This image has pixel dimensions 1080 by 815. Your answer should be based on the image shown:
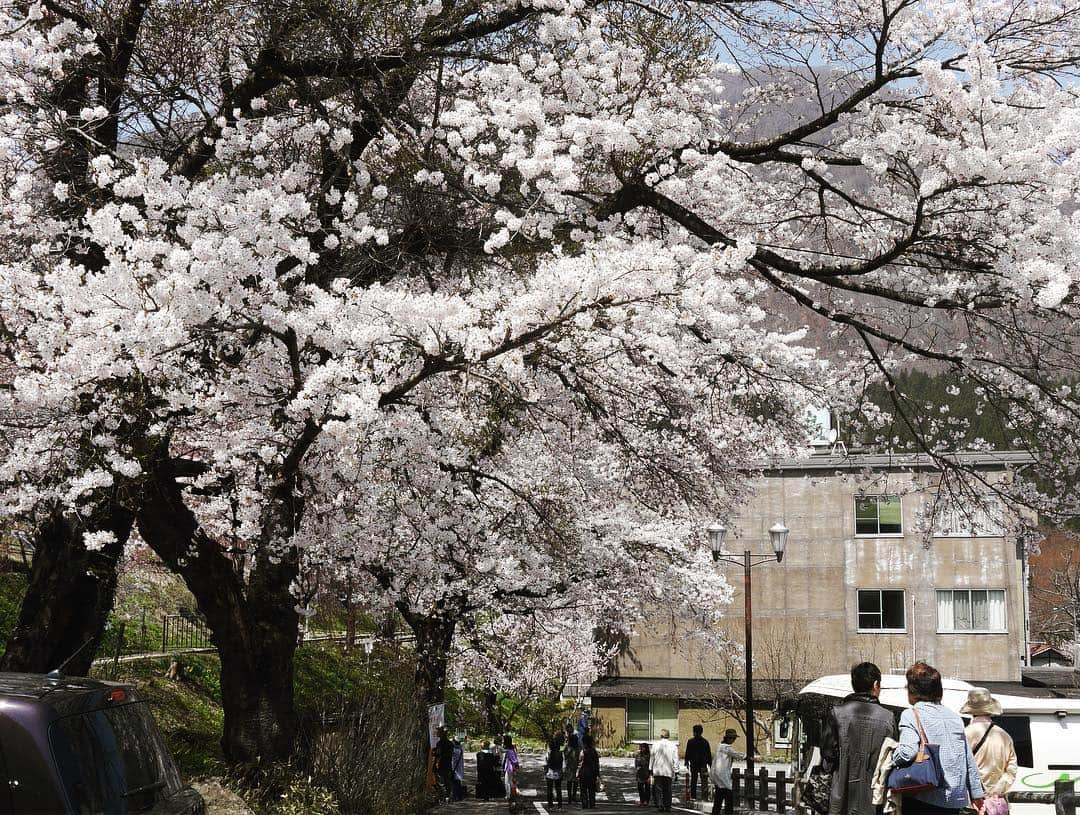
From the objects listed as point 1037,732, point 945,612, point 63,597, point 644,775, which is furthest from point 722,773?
point 945,612

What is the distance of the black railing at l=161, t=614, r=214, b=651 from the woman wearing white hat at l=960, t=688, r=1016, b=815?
19.5 m

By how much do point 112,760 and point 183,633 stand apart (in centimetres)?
2136

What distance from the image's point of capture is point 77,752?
4.42 m

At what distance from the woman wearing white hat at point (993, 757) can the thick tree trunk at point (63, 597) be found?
24.8 feet

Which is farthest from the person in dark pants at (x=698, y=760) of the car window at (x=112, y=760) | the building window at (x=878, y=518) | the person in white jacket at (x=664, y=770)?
the car window at (x=112, y=760)

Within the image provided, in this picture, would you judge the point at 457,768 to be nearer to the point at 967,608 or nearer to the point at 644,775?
the point at 644,775

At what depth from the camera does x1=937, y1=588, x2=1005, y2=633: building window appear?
117 ft

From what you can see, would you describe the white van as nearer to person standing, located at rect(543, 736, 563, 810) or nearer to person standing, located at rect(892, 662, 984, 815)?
person standing, located at rect(892, 662, 984, 815)

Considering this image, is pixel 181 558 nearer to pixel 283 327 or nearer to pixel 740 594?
pixel 283 327

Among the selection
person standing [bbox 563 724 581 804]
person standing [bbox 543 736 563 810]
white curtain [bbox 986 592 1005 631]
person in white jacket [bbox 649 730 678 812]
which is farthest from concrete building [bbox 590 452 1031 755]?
person in white jacket [bbox 649 730 678 812]

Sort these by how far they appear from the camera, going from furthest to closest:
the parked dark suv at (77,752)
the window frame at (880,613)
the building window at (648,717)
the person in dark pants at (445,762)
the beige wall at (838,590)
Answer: the building window at (648,717) → the window frame at (880,613) → the beige wall at (838,590) → the person in dark pants at (445,762) → the parked dark suv at (77,752)

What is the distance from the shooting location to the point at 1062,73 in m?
8.92

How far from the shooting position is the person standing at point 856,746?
6004mm

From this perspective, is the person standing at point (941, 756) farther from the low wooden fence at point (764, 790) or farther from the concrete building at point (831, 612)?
the concrete building at point (831, 612)
